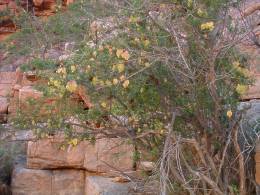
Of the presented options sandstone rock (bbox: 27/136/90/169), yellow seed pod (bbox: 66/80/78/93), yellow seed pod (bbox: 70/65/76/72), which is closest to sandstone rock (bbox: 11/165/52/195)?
sandstone rock (bbox: 27/136/90/169)

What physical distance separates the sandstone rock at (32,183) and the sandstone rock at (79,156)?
4.1 inches

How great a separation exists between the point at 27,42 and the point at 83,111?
667cm

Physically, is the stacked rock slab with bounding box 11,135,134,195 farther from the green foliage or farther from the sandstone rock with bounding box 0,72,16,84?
the sandstone rock with bounding box 0,72,16,84

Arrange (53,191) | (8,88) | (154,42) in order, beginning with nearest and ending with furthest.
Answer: (154,42) → (53,191) → (8,88)

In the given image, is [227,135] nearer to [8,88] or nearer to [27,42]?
[27,42]

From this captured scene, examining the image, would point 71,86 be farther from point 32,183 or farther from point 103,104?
point 32,183

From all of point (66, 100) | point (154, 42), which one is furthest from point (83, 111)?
point (154, 42)

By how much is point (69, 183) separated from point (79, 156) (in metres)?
0.40

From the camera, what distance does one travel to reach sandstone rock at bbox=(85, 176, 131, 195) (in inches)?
240

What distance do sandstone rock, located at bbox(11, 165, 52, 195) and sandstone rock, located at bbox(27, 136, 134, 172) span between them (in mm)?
104

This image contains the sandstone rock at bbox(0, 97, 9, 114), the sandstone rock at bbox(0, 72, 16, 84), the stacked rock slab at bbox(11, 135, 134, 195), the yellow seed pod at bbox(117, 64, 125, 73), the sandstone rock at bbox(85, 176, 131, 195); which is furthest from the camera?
the sandstone rock at bbox(0, 72, 16, 84)

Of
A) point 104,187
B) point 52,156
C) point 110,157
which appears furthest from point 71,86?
point 52,156

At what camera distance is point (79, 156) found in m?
7.10

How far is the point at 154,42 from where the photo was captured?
4.45 meters
